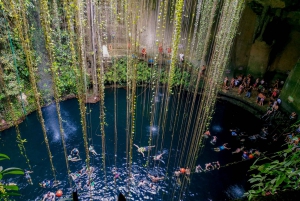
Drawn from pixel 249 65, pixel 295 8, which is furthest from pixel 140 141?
pixel 295 8

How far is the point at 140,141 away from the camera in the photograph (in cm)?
880

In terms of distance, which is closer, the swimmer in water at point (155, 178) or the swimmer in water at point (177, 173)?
the swimmer in water at point (155, 178)

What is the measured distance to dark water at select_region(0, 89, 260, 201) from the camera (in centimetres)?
684

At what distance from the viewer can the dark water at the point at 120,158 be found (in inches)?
269

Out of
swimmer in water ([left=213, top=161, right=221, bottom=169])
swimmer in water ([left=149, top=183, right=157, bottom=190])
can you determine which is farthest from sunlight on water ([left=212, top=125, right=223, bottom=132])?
swimmer in water ([left=149, top=183, right=157, bottom=190])

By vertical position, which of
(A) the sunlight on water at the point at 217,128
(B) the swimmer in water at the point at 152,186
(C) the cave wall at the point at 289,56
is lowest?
(B) the swimmer in water at the point at 152,186

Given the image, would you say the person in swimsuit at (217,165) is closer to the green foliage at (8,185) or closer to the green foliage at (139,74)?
the green foliage at (139,74)

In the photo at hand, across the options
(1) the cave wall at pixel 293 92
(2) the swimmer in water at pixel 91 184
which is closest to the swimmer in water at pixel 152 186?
(2) the swimmer in water at pixel 91 184

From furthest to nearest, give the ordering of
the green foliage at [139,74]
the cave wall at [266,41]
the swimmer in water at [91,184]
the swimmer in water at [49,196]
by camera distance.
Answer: the green foliage at [139,74] < the cave wall at [266,41] < the swimmer in water at [91,184] < the swimmer in water at [49,196]

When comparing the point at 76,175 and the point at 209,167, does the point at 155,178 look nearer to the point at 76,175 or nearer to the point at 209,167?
the point at 209,167

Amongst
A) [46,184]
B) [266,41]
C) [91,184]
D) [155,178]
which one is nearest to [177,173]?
[155,178]

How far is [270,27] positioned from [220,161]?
728cm

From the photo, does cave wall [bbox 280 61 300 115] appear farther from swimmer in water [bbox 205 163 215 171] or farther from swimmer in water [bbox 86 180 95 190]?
swimmer in water [bbox 86 180 95 190]

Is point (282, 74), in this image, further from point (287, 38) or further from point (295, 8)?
point (295, 8)
